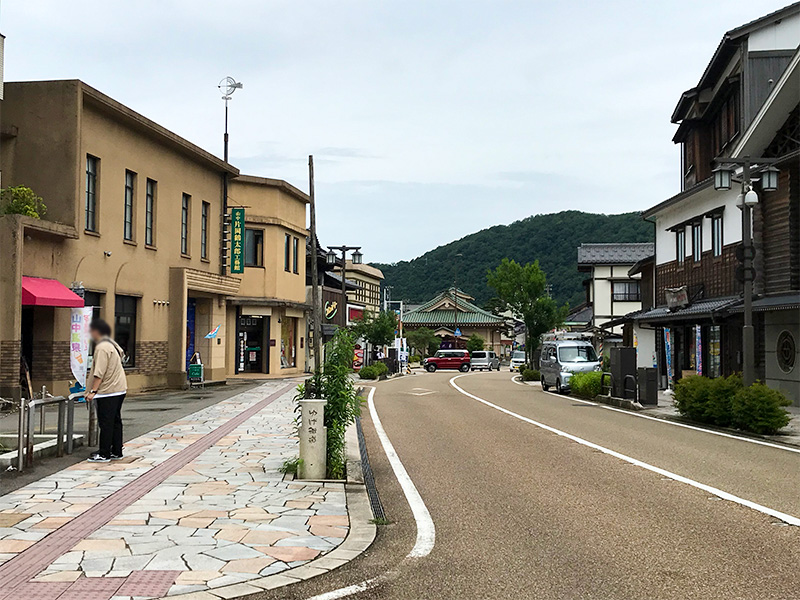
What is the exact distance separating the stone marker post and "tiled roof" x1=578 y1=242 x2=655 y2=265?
50.4 metres

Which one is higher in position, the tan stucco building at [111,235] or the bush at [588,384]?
the tan stucco building at [111,235]

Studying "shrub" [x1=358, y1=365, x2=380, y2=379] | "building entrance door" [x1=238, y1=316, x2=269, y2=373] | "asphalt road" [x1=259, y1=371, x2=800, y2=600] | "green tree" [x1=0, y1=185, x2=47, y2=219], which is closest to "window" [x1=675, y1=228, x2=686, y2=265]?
"shrub" [x1=358, y1=365, x2=380, y2=379]

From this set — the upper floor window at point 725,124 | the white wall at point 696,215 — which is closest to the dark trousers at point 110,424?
the white wall at point 696,215

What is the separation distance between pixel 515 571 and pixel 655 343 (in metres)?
31.5

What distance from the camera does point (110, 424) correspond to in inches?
425

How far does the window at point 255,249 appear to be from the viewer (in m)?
38.6

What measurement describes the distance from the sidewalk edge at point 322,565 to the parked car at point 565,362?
2287 cm

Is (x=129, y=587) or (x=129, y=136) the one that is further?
(x=129, y=136)

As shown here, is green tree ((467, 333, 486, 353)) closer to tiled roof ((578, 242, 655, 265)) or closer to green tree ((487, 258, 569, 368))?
tiled roof ((578, 242, 655, 265))

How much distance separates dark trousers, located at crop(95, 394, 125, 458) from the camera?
10.7m

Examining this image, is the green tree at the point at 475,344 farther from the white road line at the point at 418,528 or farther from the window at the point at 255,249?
the white road line at the point at 418,528

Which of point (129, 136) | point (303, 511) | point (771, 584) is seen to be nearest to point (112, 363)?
point (303, 511)

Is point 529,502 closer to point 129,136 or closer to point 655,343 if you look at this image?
point 129,136

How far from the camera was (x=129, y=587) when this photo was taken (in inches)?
209
